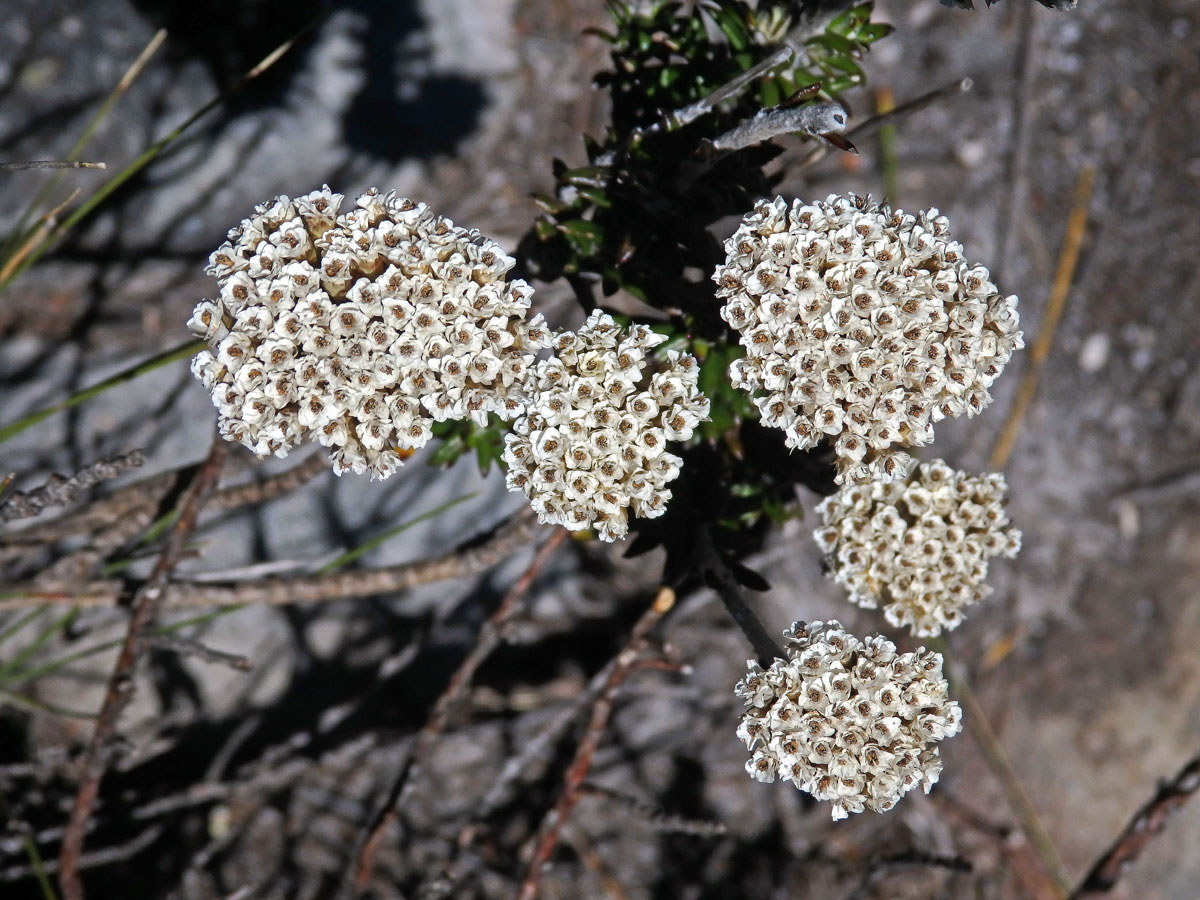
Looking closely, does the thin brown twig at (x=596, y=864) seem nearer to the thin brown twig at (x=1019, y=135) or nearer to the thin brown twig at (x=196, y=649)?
the thin brown twig at (x=196, y=649)

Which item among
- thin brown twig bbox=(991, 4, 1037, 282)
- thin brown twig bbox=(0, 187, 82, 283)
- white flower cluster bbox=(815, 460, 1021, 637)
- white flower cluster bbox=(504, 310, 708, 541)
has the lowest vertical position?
thin brown twig bbox=(991, 4, 1037, 282)

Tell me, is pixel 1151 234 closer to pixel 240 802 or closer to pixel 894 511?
pixel 894 511

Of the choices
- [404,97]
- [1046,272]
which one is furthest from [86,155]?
[1046,272]

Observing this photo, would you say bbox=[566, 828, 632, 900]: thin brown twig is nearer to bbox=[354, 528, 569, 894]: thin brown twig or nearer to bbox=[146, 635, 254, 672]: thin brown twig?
bbox=[354, 528, 569, 894]: thin brown twig

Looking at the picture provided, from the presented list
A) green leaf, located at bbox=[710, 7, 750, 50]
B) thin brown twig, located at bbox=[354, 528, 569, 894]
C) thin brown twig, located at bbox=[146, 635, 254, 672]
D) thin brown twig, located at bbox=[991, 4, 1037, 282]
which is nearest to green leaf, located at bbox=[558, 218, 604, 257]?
green leaf, located at bbox=[710, 7, 750, 50]

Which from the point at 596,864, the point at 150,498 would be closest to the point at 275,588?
the point at 150,498

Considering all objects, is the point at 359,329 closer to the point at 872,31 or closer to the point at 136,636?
the point at 136,636
